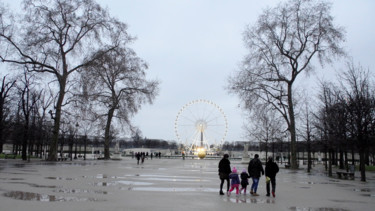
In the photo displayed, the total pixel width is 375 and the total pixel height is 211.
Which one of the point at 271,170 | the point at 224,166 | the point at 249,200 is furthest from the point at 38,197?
the point at 271,170

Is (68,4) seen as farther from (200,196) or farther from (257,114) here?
(200,196)

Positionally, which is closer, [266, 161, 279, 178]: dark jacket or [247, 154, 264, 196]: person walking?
[247, 154, 264, 196]: person walking

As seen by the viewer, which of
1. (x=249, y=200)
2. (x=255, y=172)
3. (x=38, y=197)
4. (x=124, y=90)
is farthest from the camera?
(x=124, y=90)

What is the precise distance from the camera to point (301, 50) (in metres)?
37.5

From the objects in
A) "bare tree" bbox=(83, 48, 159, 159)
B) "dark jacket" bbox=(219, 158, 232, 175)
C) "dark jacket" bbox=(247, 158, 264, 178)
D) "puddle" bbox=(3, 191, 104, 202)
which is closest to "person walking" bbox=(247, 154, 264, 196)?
"dark jacket" bbox=(247, 158, 264, 178)

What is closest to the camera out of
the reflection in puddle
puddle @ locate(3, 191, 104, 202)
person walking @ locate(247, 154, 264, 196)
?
puddle @ locate(3, 191, 104, 202)

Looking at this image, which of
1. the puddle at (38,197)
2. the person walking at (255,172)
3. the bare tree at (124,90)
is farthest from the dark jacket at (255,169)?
the bare tree at (124,90)

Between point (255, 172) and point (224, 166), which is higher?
point (224, 166)

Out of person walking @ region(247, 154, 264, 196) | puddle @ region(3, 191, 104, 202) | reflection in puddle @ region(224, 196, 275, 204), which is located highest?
person walking @ region(247, 154, 264, 196)

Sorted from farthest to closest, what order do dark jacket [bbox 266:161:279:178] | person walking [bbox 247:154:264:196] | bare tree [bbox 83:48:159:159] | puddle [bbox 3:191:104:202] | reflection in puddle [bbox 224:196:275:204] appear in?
bare tree [bbox 83:48:159:159] < dark jacket [bbox 266:161:279:178] < person walking [bbox 247:154:264:196] < reflection in puddle [bbox 224:196:275:204] < puddle [bbox 3:191:104:202]

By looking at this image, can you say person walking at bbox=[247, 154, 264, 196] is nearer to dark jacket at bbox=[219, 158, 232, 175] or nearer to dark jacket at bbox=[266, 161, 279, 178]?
dark jacket at bbox=[266, 161, 279, 178]

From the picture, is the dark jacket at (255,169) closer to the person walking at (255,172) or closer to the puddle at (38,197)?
the person walking at (255,172)

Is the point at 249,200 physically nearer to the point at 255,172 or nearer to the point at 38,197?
the point at 255,172

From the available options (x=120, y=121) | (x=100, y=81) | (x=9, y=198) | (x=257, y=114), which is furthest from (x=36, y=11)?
(x=9, y=198)
